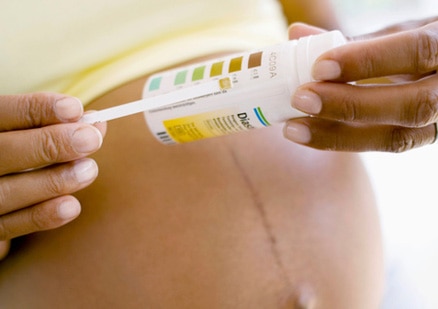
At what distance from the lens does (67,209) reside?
523mm

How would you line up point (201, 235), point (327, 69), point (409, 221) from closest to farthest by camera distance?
1. point (327, 69)
2. point (201, 235)
3. point (409, 221)

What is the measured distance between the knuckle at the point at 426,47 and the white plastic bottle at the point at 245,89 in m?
0.08

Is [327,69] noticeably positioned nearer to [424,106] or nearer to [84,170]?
[424,106]

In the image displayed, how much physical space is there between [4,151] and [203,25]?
1.24 feet

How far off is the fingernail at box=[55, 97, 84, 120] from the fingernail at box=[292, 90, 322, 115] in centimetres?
23

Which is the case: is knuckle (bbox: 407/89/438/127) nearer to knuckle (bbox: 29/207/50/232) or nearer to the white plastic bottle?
the white plastic bottle

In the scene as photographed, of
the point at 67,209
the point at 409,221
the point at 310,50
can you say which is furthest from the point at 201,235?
the point at 409,221

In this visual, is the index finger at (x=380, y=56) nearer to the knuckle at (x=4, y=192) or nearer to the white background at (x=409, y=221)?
the knuckle at (x=4, y=192)

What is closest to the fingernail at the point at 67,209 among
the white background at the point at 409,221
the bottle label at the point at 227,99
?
the bottle label at the point at 227,99

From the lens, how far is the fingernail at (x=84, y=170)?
516 millimetres

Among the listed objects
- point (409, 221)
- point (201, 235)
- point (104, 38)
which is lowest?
point (409, 221)

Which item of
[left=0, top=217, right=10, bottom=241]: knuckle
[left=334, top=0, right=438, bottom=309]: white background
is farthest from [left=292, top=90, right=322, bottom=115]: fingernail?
[left=334, top=0, right=438, bottom=309]: white background

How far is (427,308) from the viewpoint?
2.74ft

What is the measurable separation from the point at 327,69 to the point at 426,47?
102 mm
